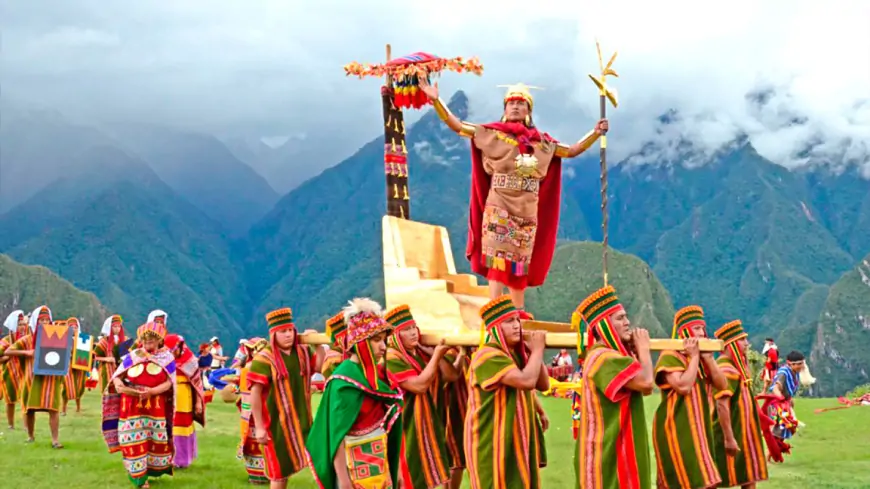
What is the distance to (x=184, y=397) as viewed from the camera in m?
9.77

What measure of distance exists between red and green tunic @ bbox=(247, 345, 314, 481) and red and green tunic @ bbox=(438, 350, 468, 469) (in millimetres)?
1170

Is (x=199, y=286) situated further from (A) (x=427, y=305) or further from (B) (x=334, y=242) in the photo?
(A) (x=427, y=305)

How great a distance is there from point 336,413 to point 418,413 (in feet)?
5.21

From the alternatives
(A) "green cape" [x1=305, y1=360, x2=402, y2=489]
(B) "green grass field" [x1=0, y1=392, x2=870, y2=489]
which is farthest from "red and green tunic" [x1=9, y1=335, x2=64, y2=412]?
(A) "green cape" [x1=305, y1=360, x2=402, y2=489]

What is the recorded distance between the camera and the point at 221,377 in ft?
48.4

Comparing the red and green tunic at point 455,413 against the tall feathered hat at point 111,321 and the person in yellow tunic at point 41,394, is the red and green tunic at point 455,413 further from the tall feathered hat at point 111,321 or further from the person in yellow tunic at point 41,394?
the tall feathered hat at point 111,321

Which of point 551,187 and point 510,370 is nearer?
point 510,370

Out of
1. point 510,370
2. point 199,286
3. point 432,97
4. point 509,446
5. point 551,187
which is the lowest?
point 509,446

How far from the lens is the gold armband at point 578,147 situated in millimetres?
7781

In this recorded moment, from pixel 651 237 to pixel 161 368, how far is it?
112 feet

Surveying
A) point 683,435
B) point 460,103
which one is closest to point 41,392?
point 683,435

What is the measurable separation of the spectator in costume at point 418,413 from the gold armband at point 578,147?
216 cm

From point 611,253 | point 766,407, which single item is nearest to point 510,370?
point 766,407

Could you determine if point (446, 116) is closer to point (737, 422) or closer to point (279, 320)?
point (279, 320)
